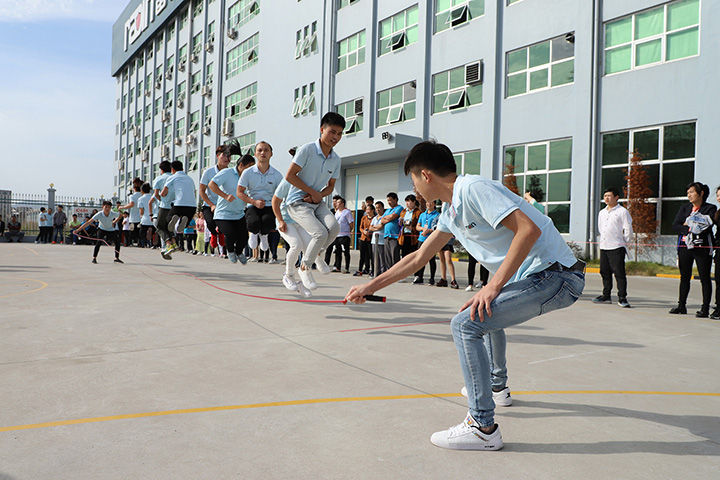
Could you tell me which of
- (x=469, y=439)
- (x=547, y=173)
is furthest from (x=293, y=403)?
(x=547, y=173)

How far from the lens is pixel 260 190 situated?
8.15 m

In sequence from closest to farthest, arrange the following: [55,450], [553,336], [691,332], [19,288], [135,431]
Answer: [55,450] < [135,431] < [553,336] < [691,332] < [19,288]

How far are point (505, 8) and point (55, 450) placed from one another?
2071cm

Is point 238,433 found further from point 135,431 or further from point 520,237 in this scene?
point 520,237

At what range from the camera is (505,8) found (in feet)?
64.5

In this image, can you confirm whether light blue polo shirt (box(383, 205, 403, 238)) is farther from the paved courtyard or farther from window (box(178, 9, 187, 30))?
window (box(178, 9, 187, 30))

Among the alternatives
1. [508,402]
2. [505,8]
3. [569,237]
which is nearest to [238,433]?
[508,402]

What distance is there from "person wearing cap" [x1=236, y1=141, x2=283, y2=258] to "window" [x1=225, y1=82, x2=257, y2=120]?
2834cm

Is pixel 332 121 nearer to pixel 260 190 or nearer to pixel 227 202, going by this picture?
pixel 260 190

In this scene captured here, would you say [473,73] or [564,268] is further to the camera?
[473,73]

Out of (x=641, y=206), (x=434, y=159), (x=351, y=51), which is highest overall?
(x=351, y=51)

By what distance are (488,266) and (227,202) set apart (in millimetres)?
6676

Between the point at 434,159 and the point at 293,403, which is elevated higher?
the point at 434,159

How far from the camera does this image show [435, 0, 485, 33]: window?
67.7 ft
